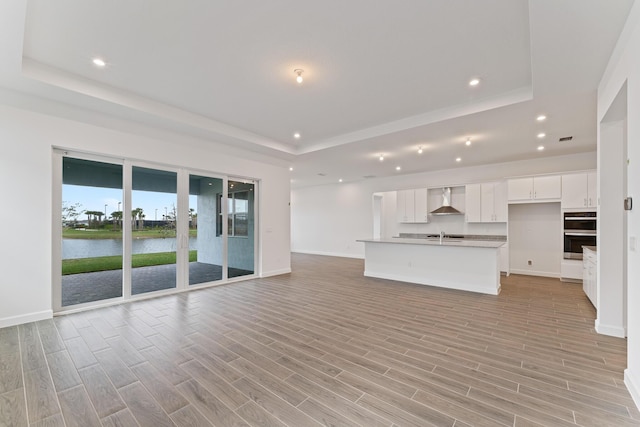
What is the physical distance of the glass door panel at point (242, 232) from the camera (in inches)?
251

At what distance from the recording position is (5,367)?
2.50 metres

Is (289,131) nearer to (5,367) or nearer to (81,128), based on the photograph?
(81,128)

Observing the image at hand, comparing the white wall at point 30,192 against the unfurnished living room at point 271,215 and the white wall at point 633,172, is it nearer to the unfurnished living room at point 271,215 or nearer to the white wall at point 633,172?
the unfurnished living room at point 271,215

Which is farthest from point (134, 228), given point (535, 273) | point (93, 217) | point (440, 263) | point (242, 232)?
point (535, 273)

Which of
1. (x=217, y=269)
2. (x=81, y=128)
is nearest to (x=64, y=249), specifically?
(x=81, y=128)

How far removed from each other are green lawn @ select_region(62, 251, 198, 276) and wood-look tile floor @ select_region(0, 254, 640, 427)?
2.40ft

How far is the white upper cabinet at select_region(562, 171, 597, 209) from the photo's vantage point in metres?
5.74

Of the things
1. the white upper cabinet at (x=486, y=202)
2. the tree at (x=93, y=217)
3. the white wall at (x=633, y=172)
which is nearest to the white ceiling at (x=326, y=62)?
the white wall at (x=633, y=172)

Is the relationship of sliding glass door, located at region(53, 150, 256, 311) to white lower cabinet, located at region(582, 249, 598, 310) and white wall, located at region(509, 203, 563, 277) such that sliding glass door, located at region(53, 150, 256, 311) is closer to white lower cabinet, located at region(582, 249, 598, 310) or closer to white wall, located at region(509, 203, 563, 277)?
white lower cabinet, located at region(582, 249, 598, 310)

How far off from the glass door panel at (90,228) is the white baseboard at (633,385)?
6288 millimetres

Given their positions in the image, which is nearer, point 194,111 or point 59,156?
point 59,156

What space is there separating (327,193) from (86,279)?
8118 millimetres

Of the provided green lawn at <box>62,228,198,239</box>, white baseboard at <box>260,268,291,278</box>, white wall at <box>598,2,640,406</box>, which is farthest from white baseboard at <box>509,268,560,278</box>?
green lawn at <box>62,228,198,239</box>

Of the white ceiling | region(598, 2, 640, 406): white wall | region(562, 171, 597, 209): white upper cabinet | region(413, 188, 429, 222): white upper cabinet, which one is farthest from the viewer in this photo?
region(413, 188, 429, 222): white upper cabinet
